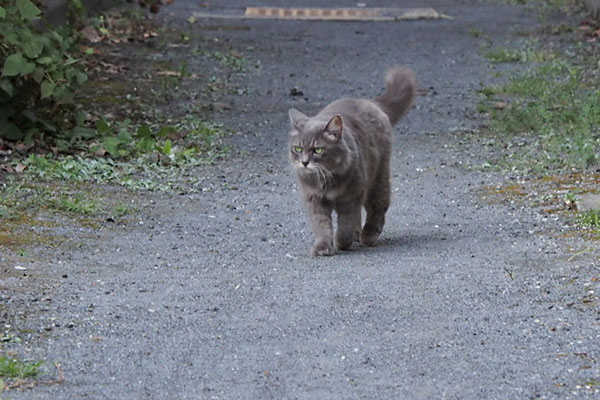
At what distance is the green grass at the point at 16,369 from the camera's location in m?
4.35

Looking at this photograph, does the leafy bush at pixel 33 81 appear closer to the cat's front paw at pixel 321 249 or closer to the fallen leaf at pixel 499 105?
the cat's front paw at pixel 321 249

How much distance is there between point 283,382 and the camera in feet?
14.3

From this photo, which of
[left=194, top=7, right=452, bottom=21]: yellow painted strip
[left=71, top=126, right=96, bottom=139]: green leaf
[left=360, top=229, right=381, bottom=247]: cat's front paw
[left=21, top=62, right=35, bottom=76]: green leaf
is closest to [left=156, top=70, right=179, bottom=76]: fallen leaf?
[left=71, top=126, right=96, bottom=139]: green leaf

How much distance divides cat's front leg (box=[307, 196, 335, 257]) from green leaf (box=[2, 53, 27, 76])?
116 inches

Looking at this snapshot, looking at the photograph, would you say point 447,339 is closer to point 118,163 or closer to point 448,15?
point 118,163

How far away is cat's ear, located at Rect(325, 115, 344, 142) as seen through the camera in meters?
6.73

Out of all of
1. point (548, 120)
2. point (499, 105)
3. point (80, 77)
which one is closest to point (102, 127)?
point (80, 77)

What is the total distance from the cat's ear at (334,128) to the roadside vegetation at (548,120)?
1484 millimetres

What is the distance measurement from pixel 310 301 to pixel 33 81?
14.5 ft

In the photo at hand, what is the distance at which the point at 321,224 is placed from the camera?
22.2 feet

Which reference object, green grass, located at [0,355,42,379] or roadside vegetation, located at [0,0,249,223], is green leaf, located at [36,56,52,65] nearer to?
roadside vegetation, located at [0,0,249,223]

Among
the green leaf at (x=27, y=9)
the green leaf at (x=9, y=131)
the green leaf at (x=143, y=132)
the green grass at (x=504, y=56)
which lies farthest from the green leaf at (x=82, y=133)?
the green grass at (x=504, y=56)

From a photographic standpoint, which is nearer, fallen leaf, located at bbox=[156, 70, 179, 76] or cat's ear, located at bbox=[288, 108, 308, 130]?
cat's ear, located at bbox=[288, 108, 308, 130]

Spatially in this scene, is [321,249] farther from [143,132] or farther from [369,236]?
[143,132]
